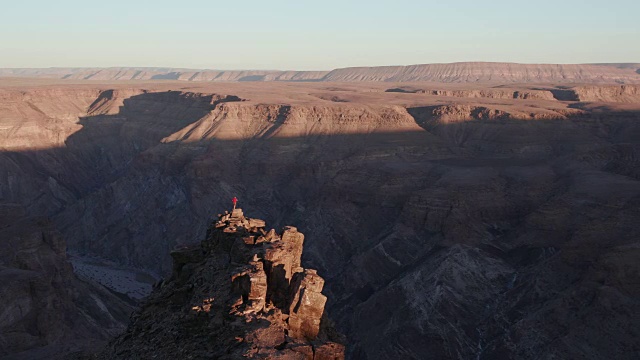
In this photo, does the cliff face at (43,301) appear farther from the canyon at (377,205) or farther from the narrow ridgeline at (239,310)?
the narrow ridgeline at (239,310)

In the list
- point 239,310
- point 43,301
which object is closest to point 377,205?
point 43,301

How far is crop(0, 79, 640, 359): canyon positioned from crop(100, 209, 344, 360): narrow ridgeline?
5.10 feet

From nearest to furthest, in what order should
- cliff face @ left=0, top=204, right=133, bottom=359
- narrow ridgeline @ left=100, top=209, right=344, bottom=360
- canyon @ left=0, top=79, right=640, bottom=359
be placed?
narrow ridgeline @ left=100, top=209, right=344, bottom=360 < cliff face @ left=0, top=204, right=133, bottom=359 < canyon @ left=0, top=79, right=640, bottom=359

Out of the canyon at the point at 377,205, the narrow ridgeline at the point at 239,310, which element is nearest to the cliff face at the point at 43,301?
the canyon at the point at 377,205

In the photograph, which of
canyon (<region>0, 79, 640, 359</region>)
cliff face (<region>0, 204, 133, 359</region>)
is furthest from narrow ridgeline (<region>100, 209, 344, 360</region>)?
cliff face (<region>0, 204, 133, 359</region>)

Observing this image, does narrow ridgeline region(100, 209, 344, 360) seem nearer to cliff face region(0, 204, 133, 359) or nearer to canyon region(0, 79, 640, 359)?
canyon region(0, 79, 640, 359)

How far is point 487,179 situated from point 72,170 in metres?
89.2

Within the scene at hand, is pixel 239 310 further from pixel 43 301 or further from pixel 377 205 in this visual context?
pixel 377 205

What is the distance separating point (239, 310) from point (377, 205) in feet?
226

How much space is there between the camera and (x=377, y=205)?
9112 centimetres

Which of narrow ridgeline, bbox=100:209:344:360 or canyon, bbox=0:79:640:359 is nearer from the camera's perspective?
narrow ridgeline, bbox=100:209:344:360

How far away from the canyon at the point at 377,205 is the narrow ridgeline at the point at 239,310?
1554 mm

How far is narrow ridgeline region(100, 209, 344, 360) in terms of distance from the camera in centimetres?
2109

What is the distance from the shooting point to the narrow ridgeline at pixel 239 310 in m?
21.1
